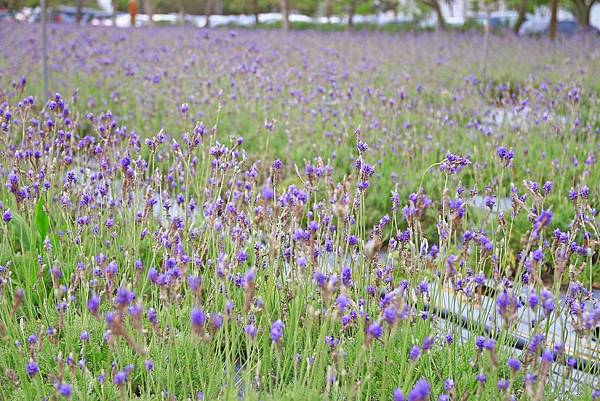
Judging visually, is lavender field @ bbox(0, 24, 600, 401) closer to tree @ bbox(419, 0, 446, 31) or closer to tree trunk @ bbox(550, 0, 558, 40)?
tree trunk @ bbox(550, 0, 558, 40)

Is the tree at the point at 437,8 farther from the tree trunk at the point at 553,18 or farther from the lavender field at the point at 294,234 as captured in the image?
the lavender field at the point at 294,234

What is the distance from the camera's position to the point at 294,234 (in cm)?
217

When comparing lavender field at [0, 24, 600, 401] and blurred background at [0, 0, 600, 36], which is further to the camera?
blurred background at [0, 0, 600, 36]

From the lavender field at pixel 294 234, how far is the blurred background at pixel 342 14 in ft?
14.9

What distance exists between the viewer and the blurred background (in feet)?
60.0

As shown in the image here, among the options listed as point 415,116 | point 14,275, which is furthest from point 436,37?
point 14,275

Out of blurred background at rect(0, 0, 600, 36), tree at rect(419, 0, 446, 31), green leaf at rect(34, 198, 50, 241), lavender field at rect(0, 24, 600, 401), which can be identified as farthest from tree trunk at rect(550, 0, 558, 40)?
green leaf at rect(34, 198, 50, 241)

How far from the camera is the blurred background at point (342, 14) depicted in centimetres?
1828

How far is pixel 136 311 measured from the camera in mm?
1627

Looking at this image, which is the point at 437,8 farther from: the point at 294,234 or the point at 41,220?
the point at 294,234

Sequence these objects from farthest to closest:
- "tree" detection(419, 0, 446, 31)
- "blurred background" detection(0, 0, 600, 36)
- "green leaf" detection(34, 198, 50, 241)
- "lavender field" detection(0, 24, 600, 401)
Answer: "blurred background" detection(0, 0, 600, 36) < "tree" detection(419, 0, 446, 31) < "green leaf" detection(34, 198, 50, 241) < "lavender field" detection(0, 24, 600, 401)

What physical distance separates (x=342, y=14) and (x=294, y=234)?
3474 cm

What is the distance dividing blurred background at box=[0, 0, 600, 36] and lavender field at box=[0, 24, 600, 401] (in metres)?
4.55

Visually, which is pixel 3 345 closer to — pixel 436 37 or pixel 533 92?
pixel 533 92
